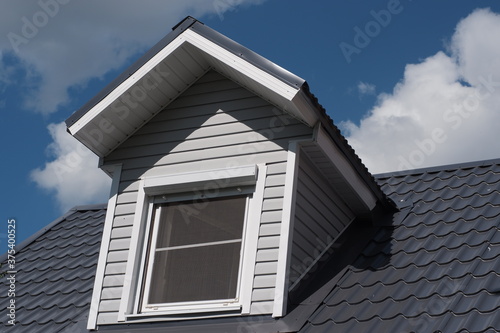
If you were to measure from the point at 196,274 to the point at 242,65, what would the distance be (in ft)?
6.75

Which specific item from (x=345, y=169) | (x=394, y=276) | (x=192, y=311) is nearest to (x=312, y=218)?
(x=345, y=169)

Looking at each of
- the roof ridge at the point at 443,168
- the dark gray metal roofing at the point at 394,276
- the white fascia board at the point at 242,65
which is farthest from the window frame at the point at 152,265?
the roof ridge at the point at 443,168

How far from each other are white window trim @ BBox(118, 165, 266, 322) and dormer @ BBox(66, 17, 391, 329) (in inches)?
0.5

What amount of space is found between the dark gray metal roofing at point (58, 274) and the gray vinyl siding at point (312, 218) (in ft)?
7.45

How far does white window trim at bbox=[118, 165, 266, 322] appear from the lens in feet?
22.6

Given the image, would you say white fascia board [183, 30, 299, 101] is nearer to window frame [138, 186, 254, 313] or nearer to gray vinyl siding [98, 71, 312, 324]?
gray vinyl siding [98, 71, 312, 324]

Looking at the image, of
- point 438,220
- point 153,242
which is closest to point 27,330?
point 153,242

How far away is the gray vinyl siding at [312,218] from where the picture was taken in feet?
23.6

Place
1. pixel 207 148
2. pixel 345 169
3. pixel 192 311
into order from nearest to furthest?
pixel 192 311, pixel 207 148, pixel 345 169

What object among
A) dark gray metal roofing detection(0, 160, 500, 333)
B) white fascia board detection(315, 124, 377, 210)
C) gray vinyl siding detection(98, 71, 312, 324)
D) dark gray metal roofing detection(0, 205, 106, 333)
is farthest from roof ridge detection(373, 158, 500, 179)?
dark gray metal roofing detection(0, 205, 106, 333)

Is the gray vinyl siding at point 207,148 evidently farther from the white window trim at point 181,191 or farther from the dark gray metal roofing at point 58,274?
the dark gray metal roofing at point 58,274

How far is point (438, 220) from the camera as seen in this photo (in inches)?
312

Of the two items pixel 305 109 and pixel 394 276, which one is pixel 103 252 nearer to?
pixel 305 109

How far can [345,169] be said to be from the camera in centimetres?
778
